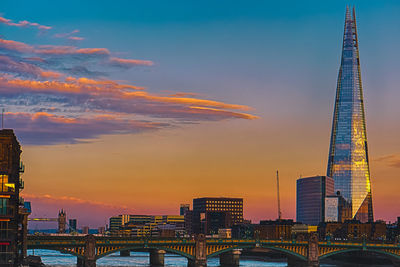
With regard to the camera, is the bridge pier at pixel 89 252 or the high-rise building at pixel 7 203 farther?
the bridge pier at pixel 89 252

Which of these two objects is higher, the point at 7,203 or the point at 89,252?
the point at 7,203

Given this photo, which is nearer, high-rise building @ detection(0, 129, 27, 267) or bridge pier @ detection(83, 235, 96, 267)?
high-rise building @ detection(0, 129, 27, 267)

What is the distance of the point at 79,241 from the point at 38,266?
2380 cm

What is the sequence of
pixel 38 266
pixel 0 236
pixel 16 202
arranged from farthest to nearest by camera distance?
pixel 38 266
pixel 16 202
pixel 0 236

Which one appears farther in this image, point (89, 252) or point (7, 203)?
point (89, 252)

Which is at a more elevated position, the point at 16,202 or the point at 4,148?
the point at 4,148

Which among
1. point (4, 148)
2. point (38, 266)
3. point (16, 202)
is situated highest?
point (4, 148)

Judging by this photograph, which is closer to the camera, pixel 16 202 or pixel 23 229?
pixel 16 202

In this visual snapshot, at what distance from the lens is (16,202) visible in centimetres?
12194

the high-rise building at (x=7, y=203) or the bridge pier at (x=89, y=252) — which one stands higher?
the high-rise building at (x=7, y=203)

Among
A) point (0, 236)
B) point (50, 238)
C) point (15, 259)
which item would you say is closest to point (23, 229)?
point (15, 259)

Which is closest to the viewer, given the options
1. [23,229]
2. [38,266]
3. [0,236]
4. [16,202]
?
[0,236]

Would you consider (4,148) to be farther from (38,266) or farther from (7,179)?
(38,266)

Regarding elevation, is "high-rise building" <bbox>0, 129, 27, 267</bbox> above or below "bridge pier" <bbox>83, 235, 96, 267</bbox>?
above
